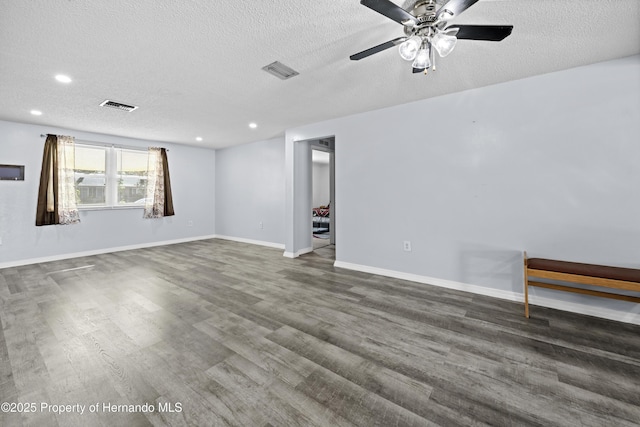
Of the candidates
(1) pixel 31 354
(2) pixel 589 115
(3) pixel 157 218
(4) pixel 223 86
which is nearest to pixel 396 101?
(2) pixel 589 115

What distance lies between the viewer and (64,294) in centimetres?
303

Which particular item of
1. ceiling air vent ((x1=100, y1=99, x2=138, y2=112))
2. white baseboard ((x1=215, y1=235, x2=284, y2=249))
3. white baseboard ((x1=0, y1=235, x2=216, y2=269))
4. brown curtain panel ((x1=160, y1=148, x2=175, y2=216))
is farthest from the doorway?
brown curtain panel ((x1=160, y1=148, x2=175, y2=216))

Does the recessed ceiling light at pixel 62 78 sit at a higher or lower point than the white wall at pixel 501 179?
higher

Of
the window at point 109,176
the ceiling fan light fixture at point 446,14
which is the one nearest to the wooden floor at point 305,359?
the ceiling fan light fixture at point 446,14

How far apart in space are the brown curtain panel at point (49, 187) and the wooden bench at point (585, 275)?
7.07 m

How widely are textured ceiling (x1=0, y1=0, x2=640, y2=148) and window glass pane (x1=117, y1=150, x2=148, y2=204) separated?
1907 mm

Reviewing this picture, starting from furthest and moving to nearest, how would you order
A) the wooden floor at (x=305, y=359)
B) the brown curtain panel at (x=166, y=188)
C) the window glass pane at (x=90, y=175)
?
the brown curtain panel at (x=166, y=188) → the window glass pane at (x=90, y=175) → the wooden floor at (x=305, y=359)

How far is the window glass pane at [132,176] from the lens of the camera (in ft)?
18.0

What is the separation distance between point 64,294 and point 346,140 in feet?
13.8

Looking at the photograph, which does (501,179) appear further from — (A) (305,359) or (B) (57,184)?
(B) (57,184)

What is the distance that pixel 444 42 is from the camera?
166cm

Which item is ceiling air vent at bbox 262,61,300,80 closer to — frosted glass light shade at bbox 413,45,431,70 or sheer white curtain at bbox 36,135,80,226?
frosted glass light shade at bbox 413,45,431,70

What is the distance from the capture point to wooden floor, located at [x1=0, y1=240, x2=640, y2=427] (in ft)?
4.55

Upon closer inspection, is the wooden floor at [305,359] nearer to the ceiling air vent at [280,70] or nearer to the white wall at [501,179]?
the white wall at [501,179]
